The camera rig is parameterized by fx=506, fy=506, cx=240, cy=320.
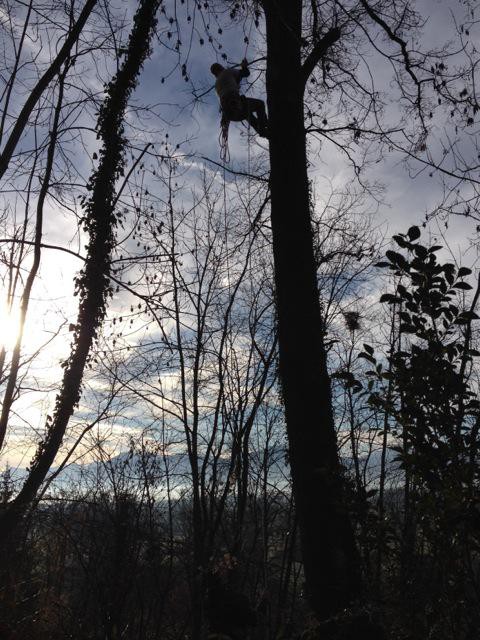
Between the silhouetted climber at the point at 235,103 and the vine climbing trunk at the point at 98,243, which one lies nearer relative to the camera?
the silhouetted climber at the point at 235,103

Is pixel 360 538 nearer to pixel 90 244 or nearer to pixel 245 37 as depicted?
pixel 245 37

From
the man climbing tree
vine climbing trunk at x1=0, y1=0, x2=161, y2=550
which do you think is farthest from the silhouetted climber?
vine climbing trunk at x1=0, y1=0, x2=161, y2=550

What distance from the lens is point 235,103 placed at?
478cm

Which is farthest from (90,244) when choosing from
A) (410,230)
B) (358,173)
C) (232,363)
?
(410,230)

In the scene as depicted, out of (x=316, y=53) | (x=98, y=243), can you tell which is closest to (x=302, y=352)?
(x=316, y=53)

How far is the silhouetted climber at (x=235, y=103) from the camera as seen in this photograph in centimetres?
479

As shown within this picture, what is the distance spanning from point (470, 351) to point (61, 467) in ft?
A: 25.5

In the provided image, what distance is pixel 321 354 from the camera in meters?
3.22

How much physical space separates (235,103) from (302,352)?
2801mm

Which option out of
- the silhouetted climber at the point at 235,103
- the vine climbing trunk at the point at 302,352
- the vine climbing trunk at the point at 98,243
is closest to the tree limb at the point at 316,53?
the vine climbing trunk at the point at 302,352

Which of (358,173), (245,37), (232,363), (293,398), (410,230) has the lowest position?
(293,398)

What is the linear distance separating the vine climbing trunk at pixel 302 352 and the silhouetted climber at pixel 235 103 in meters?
0.79

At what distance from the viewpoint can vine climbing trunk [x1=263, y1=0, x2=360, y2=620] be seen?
2.76 meters

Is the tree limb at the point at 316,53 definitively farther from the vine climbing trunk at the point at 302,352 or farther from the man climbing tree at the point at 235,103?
the man climbing tree at the point at 235,103
